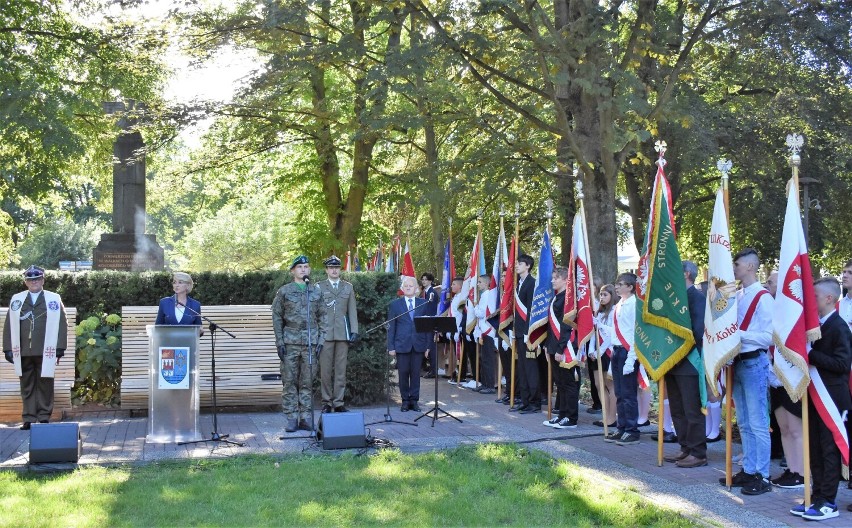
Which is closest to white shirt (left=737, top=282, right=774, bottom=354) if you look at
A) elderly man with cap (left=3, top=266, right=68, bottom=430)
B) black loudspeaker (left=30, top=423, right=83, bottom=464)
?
black loudspeaker (left=30, top=423, right=83, bottom=464)

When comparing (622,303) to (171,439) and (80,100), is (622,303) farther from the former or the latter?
(80,100)

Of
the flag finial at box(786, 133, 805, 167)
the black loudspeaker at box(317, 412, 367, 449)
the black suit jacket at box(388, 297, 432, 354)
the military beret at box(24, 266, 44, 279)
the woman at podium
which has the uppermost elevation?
the flag finial at box(786, 133, 805, 167)

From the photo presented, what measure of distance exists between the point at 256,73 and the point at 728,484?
14735 mm

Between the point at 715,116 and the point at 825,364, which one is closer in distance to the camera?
the point at 825,364

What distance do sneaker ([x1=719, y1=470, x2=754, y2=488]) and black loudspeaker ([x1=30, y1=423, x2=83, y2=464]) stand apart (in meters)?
6.30

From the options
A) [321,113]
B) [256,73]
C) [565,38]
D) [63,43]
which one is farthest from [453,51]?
[63,43]

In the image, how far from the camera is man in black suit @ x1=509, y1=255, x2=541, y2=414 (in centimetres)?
1299

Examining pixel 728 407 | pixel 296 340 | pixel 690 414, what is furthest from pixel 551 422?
pixel 728 407

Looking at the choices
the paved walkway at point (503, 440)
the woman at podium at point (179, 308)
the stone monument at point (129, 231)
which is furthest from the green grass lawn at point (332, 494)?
the stone monument at point (129, 231)

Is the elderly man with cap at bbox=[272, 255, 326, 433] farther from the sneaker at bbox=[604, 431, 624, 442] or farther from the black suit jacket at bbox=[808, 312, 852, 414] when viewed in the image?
the black suit jacket at bbox=[808, 312, 852, 414]

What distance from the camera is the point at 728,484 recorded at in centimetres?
814

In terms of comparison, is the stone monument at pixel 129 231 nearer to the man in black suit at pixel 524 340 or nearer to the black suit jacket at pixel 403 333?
the black suit jacket at pixel 403 333

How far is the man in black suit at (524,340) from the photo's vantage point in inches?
512

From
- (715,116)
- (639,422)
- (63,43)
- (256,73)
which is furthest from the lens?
(715,116)
